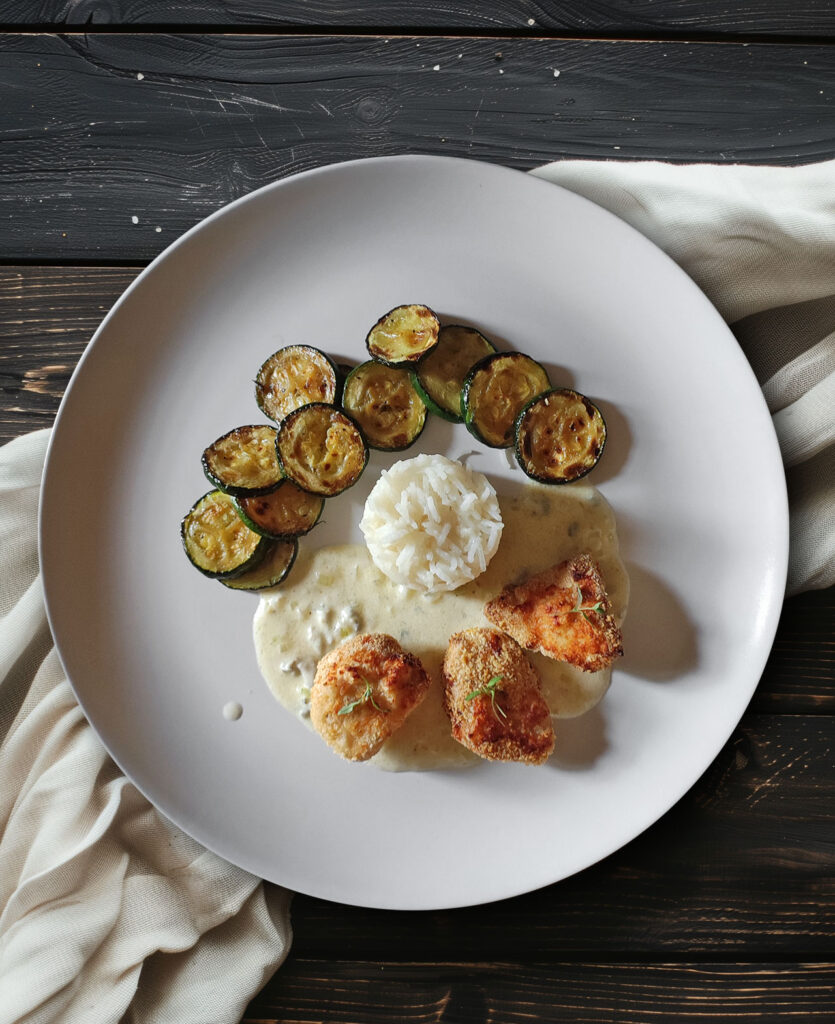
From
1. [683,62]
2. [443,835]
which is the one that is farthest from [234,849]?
[683,62]

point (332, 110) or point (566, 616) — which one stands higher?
point (332, 110)

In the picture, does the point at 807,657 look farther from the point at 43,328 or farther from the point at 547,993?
the point at 43,328

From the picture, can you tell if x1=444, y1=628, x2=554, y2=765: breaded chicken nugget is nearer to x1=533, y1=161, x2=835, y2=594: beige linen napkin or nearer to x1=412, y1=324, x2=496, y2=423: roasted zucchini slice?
x1=412, y1=324, x2=496, y2=423: roasted zucchini slice

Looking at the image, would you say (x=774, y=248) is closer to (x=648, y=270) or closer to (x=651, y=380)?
(x=648, y=270)

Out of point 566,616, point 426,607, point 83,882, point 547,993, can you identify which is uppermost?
point 426,607

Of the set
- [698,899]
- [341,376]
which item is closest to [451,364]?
[341,376]

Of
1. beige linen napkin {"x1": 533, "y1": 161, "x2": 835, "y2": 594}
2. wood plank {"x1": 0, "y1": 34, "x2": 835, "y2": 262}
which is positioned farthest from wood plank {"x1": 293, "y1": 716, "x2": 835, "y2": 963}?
wood plank {"x1": 0, "y1": 34, "x2": 835, "y2": 262}
